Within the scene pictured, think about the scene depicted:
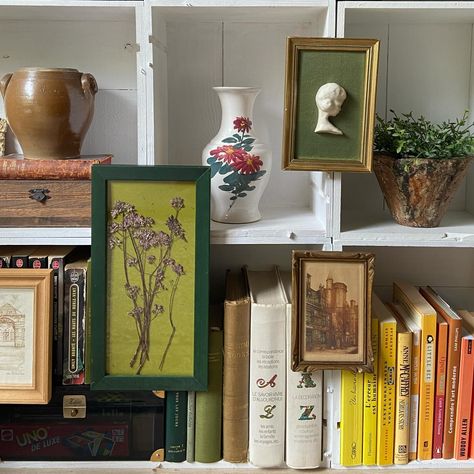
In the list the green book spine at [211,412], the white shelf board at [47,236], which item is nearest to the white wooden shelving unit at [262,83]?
the green book spine at [211,412]

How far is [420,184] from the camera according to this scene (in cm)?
129

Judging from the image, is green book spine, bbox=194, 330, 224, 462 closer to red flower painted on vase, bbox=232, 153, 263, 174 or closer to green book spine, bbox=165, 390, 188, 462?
green book spine, bbox=165, 390, 188, 462

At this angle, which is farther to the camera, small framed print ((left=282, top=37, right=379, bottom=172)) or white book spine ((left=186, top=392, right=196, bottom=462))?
white book spine ((left=186, top=392, right=196, bottom=462))

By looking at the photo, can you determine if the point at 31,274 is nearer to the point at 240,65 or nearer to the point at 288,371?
the point at 288,371

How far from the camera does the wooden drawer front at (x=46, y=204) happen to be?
4.17ft

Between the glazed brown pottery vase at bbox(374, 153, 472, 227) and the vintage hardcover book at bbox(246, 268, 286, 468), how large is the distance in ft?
0.91

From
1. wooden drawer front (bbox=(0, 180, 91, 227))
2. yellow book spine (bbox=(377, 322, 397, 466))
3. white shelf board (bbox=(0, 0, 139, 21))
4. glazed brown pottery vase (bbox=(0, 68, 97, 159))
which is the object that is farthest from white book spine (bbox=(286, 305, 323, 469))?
white shelf board (bbox=(0, 0, 139, 21))

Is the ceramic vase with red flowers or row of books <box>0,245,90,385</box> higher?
the ceramic vase with red flowers

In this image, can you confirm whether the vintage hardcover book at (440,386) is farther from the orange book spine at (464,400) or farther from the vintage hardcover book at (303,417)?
the vintage hardcover book at (303,417)

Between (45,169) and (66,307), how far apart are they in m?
0.25

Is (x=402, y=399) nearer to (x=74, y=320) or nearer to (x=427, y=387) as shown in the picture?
(x=427, y=387)

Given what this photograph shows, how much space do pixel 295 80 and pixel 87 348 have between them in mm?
593

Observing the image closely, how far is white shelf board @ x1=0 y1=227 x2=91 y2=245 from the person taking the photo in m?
1.26

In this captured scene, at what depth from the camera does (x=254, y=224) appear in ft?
4.40
